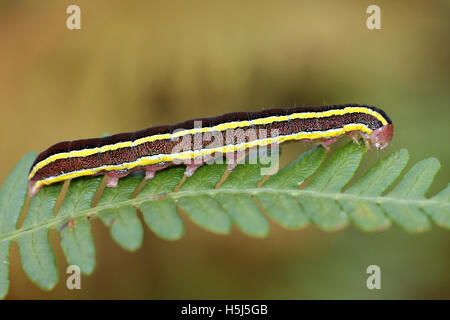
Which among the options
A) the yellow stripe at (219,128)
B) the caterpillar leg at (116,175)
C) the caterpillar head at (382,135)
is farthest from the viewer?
the caterpillar head at (382,135)

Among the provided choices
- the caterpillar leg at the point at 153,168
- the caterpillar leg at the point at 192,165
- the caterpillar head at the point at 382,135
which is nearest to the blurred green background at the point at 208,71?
the caterpillar head at the point at 382,135

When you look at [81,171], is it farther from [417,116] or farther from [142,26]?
[417,116]

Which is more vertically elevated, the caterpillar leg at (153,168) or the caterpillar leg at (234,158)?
the caterpillar leg at (234,158)

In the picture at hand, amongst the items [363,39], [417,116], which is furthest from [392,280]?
[363,39]

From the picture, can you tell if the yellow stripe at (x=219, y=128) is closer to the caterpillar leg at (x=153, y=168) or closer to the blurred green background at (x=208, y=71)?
the caterpillar leg at (x=153, y=168)

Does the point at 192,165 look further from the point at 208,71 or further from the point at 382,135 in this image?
the point at 208,71

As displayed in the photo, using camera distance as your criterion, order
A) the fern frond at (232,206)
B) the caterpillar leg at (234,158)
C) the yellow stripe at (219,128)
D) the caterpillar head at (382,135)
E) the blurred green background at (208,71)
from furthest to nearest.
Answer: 1. the blurred green background at (208,71)
2. the caterpillar head at (382,135)
3. the yellow stripe at (219,128)
4. the caterpillar leg at (234,158)
5. the fern frond at (232,206)
